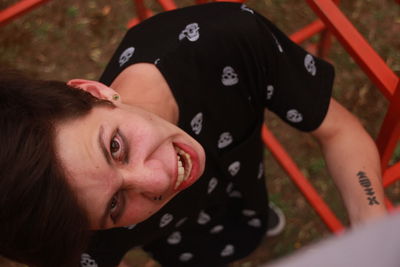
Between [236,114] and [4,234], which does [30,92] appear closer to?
[4,234]

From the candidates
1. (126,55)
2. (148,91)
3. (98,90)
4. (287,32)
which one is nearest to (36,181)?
(98,90)

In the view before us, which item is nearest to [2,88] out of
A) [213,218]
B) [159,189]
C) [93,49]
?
[159,189]

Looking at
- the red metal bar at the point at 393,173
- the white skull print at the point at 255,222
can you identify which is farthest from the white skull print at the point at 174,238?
the red metal bar at the point at 393,173

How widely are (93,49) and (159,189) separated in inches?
73.2

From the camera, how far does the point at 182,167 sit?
87cm

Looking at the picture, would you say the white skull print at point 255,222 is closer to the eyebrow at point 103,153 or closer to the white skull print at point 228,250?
the white skull print at point 228,250

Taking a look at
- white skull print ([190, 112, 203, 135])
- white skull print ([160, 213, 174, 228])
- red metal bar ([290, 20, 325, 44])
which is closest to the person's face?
white skull print ([190, 112, 203, 135])

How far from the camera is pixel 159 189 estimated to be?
2.61 ft

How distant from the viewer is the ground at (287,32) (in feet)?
6.53

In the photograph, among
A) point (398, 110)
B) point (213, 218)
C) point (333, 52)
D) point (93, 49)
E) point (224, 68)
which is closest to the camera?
point (398, 110)

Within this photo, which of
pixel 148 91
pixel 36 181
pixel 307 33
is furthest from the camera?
pixel 307 33

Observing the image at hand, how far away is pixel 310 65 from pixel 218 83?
0.76 feet

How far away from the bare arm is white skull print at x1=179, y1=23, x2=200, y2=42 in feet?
1.24

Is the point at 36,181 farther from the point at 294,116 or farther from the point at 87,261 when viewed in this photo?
the point at 294,116
